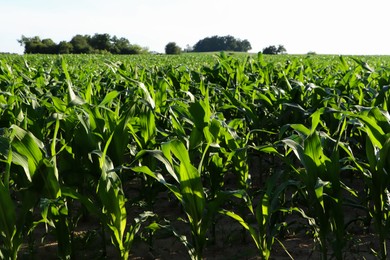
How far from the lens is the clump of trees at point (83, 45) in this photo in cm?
5888

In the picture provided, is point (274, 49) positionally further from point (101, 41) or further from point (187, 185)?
point (187, 185)

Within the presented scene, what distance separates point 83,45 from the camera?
60969 millimetres

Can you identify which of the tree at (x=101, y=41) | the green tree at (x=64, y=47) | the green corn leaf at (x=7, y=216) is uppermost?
the tree at (x=101, y=41)

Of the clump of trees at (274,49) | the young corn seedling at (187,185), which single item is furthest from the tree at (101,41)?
the young corn seedling at (187,185)

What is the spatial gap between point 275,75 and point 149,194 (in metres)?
3.60

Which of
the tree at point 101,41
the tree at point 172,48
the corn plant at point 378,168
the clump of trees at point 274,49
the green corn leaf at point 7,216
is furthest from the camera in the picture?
the tree at point 172,48

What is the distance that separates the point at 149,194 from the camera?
2891 millimetres

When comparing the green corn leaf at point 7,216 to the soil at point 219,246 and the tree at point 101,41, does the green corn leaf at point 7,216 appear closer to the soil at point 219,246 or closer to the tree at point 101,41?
the soil at point 219,246

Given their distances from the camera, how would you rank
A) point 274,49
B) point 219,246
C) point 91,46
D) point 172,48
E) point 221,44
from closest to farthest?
point 219,246
point 274,49
point 91,46
point 172,48
point 221,44

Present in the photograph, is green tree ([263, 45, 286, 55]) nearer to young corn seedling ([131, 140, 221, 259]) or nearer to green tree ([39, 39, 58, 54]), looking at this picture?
green tree ([39, 39, 58, 54])

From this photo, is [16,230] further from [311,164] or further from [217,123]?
[311,164]

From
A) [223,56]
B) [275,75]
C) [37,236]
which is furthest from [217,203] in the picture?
[223,56]

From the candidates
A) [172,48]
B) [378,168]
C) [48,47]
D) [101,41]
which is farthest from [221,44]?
[378,168]

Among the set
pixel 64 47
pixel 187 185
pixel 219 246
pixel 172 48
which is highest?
pixel 172 48
